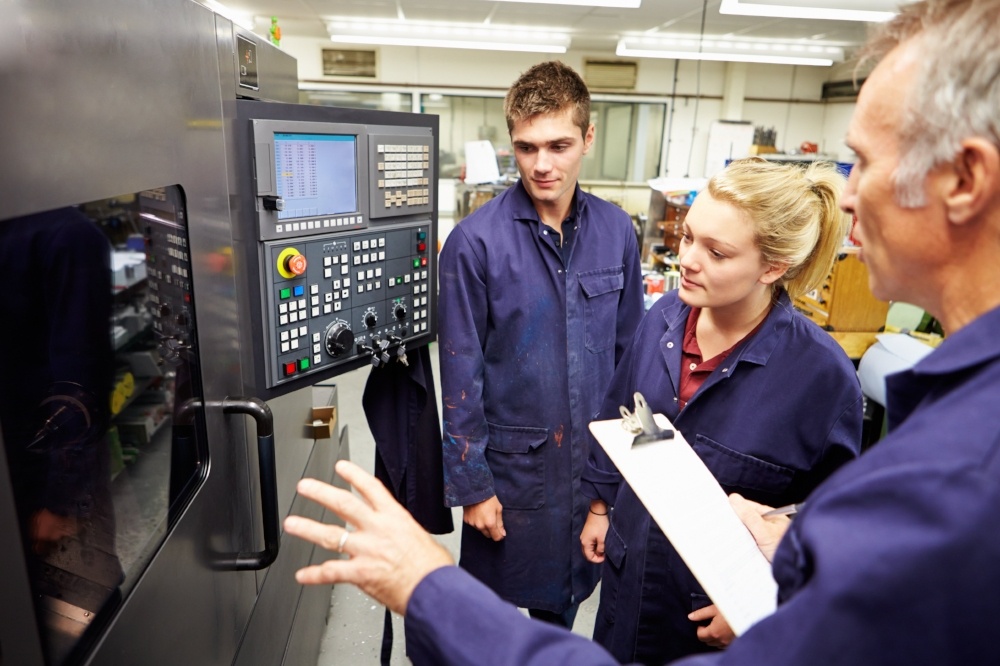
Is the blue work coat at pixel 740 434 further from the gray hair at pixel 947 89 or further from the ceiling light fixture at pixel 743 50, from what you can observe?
the ceiling light fixture at pixel 743 50

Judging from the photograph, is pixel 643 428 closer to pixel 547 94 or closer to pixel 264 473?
pixel 264 473

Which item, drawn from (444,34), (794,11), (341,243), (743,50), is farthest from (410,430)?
(743,50)

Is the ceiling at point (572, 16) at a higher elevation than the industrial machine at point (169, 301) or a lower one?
higher

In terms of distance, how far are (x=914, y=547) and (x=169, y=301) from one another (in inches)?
33.8

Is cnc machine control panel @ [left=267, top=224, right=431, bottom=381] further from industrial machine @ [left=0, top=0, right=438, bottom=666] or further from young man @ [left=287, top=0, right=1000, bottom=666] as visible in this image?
young man @ [left=287, top=0, right=1000, bottom=666]

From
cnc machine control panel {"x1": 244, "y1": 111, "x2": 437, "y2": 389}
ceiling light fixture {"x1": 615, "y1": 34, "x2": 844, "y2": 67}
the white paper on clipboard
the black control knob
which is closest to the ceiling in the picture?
ceiling light fixture {"x1": 615, "y1": 34, "x2": 844, "y2": 67}

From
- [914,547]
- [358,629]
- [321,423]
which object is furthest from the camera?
[358,629]

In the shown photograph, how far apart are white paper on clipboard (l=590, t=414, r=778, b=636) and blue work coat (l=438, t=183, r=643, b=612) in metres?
0.50

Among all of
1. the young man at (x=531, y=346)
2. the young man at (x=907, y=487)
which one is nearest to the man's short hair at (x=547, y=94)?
the young man at (x=531, y=346)

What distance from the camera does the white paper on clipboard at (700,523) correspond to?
0.76 metres

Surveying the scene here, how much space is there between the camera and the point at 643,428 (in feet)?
3.31

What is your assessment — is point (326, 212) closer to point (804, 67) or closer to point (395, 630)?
point (395, 630)

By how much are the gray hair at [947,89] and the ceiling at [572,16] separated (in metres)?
4.98

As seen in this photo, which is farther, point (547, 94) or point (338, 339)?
point (547, 94)
